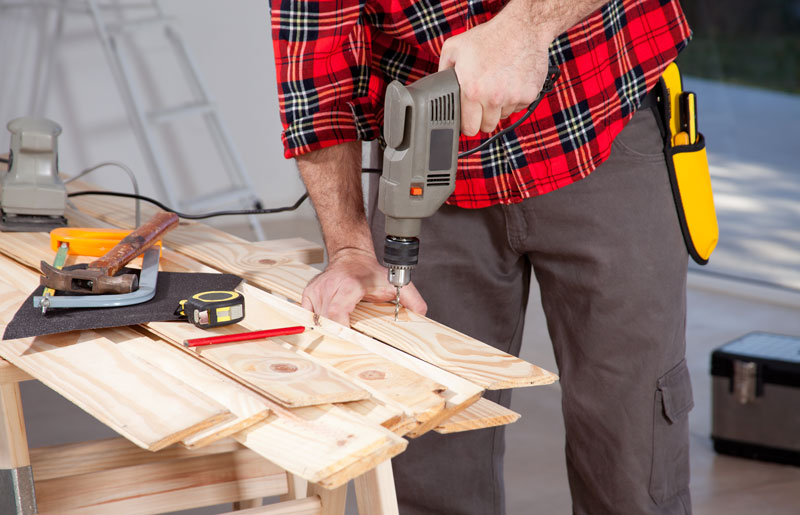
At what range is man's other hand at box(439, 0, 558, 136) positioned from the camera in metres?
1.08

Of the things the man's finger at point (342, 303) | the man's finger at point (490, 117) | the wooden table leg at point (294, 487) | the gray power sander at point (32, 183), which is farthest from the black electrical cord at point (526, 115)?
the gray power sander at point (32, 183)

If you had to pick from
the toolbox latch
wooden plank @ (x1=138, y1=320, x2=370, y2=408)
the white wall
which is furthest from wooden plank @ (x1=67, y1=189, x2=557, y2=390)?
the white wall

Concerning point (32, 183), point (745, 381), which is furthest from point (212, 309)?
point (745, 381)

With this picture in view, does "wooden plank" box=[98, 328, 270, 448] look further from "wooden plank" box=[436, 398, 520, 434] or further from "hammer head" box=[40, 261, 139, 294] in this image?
"wooden plank" box=[436, 398, 520, 434]

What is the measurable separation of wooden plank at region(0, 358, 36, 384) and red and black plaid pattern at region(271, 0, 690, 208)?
571 millimetres

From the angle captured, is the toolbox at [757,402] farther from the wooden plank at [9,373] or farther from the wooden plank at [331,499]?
the wooden plank at [9,373]

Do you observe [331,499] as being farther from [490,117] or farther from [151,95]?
[151,95]

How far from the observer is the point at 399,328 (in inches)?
45.3

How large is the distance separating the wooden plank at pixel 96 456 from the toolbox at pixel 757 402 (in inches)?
69.8

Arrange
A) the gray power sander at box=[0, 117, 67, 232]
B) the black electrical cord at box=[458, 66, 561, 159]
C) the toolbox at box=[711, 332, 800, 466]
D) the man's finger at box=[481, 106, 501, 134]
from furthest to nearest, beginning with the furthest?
the toolbox at box=[711, 332, 800, 466] → the gray power sander at box=[0, 117, 67, 232] → the black electrical cord at box=[458, 66, 561, 159] → the man's finger at box=[481, 106, 501, 134]

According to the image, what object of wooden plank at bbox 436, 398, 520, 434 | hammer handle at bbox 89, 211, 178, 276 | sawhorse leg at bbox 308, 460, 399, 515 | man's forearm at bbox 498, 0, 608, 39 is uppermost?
man's forearm at bbox 498, 0, 608, 39

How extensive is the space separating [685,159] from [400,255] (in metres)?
0.52

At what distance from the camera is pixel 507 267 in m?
1.46

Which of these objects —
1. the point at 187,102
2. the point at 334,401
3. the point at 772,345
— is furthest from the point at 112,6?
the point at 334,401
